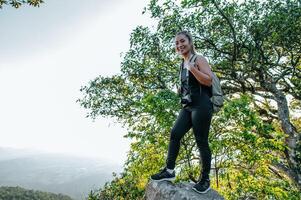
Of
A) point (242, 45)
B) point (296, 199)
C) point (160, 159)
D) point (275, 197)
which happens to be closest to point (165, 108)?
point (160, 159)

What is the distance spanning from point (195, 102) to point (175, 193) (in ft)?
5.07

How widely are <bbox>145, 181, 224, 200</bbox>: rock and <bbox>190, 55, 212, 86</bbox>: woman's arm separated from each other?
1795 millimetres

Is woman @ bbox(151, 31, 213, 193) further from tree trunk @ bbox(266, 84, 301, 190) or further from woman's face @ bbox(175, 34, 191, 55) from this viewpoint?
tree trunk @ bbox(266, 84, 301, 190)

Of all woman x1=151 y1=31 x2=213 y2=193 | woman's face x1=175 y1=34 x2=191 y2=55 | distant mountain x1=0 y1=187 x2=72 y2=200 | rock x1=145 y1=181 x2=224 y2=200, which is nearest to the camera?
woman x1=151 y1=31 x2=213 y2=193

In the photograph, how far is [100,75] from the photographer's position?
18312mm

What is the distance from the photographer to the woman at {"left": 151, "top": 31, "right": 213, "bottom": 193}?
4676 millimetres

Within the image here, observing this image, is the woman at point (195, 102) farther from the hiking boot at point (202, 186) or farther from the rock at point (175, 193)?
the rock at point (175, 193)

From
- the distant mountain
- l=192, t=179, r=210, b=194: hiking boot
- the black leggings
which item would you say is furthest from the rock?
the distant mountain

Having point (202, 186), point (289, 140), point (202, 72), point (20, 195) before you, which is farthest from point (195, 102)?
point (20, 195)

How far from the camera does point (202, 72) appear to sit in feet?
15.2

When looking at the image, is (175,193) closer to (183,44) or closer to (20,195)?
(183,44)

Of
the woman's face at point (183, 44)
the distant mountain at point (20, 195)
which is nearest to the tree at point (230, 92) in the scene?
the woman's face at point (183, 44)

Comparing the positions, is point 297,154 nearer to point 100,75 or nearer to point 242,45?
point 242,45

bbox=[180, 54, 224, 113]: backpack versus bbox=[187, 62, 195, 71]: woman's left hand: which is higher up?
Result: bbox=[187, 62, 195, 71]: woman's left hand
